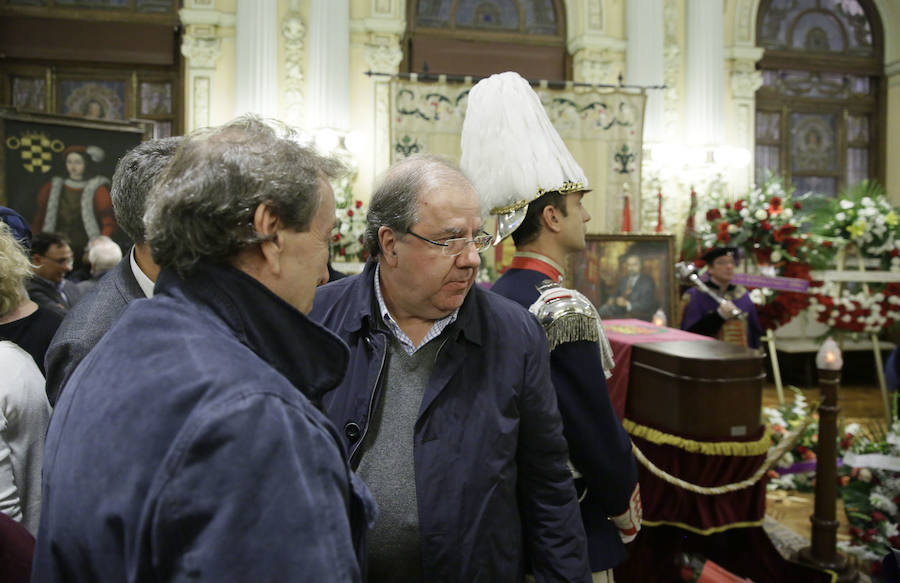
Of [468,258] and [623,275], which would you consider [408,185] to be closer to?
[468,258]

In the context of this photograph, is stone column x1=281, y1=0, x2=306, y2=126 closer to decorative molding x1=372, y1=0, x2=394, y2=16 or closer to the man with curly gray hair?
decorative molding x1=372, y1=0, x2=394, y2=16

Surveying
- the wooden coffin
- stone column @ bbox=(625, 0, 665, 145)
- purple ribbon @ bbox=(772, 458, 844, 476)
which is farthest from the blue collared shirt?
stone column @ bbox=(625, 0, 665, 145)

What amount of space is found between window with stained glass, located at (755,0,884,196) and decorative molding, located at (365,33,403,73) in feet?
16.5

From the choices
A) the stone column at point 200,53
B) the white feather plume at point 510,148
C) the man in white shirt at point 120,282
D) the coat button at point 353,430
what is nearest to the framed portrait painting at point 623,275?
the white feather plume at point 510,148

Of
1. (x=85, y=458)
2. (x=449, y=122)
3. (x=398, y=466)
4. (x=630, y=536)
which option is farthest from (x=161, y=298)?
(x=449, y=122)

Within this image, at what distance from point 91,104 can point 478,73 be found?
4683 mm

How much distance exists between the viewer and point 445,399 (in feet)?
4.97

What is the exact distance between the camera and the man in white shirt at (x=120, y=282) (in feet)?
5.36

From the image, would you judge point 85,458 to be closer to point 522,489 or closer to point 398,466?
point 398,466

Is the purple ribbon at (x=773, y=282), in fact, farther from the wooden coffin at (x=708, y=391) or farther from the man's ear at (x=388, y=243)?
the man's ear at (x=388, y=243)

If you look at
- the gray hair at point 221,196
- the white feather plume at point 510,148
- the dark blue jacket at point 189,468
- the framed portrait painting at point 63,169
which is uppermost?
the framed portrait painting at point 63,169

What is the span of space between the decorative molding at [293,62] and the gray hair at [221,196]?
24.0 feet

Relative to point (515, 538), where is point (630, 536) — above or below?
below

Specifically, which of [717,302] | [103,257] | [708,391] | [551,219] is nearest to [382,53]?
[103,257]
